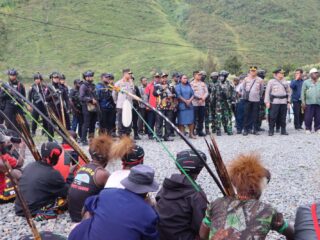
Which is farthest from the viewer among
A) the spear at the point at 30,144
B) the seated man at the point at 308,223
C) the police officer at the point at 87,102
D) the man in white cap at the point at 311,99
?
the man in white cap at the point at 311,99

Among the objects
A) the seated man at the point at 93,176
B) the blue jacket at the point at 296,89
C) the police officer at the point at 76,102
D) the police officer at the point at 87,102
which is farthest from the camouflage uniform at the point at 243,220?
the blue jacket at the point at 296,89

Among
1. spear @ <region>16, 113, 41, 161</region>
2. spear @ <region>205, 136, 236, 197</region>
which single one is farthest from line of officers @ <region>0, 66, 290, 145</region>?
spear @ <region>205, 136, 236, 197</region>

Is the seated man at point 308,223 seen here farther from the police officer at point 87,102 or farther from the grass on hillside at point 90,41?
the grass on hillside at point 90,41

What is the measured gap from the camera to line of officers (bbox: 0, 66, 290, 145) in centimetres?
1168

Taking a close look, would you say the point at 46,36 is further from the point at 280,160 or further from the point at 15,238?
the point at 15,238

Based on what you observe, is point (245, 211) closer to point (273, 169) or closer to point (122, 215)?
point (122, 215)

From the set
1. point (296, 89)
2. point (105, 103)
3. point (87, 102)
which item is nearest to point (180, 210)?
point (87, 102)

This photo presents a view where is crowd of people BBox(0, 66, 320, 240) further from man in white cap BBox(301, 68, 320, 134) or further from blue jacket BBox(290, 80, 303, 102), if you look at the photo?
blue jacket BBox(290, 80, 303, 102)

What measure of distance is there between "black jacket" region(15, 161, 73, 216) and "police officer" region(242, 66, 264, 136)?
820 cm

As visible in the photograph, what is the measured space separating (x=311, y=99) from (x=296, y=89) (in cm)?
105

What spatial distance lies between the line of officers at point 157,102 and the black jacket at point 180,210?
21.5ft

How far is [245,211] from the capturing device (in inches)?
135

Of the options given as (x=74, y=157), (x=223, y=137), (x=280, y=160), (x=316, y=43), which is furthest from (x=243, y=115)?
(x=316, y=43)

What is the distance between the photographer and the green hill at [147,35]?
3822 centimetres
